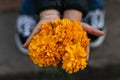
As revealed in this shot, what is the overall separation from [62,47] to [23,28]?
2.53 ft

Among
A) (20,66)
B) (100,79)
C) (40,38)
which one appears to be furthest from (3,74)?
(40,38)

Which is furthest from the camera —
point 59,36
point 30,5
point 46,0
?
point 30,5

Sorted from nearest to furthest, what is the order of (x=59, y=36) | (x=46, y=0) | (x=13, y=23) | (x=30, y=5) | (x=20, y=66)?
(x=59, y=36)
(x=46, y=0)
(x=30, y=5)
(x=20, y=66)
(x=13, y=23)

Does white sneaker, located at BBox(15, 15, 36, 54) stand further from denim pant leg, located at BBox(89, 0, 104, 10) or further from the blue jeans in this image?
denim pant leg, located at BBox(89, 0, 104, 10)

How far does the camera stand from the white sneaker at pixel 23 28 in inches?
73.9

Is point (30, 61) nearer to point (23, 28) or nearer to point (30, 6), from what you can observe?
point (23, 28)

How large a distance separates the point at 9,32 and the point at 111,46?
1.76ft

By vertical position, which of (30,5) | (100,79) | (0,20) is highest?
(30,5)

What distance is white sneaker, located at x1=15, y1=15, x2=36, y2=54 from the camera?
1878 mm

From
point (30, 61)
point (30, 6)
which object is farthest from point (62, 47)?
point (30, 61)

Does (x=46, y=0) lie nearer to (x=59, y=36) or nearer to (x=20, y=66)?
(x=59, y=36)

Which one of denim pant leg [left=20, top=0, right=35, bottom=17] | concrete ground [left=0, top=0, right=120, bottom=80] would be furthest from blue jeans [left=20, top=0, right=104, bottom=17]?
concrete ground [left=0, top=0, right=120, bottom=80]

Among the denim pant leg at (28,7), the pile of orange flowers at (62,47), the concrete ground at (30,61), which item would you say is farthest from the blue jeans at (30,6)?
the pile of orange flowers at (62,47)

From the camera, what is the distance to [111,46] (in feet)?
6.76
